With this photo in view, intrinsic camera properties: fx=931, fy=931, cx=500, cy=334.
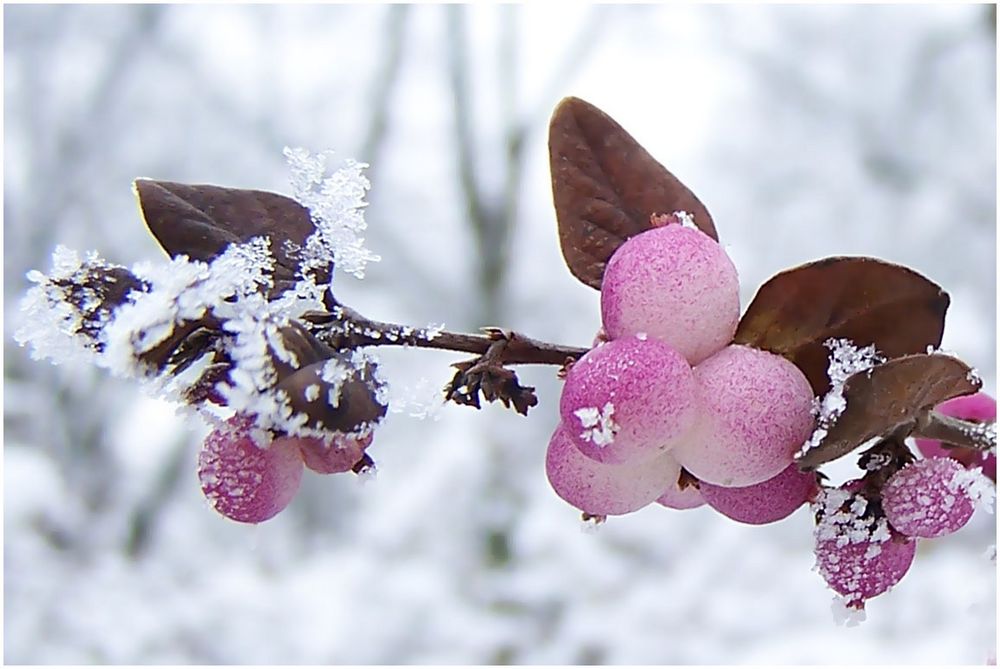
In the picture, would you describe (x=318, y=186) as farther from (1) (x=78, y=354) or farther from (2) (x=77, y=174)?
(2) (x=77, y=174)

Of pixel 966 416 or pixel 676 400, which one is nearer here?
pixel 676 400

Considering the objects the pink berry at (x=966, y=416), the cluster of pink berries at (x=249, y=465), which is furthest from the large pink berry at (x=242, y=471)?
the pink berry at (x=966, y=416)

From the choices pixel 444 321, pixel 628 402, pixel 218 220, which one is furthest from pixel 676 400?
pixel 444 321

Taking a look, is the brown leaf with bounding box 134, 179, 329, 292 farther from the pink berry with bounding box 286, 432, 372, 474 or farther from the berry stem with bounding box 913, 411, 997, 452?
Result: the berry stem with bounding box 913, 411, 997, 452

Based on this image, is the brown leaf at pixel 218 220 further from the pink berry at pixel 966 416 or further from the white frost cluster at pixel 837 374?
the pink berry at pixel 966 416

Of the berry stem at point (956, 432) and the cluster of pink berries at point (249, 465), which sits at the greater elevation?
the berry stem at point (956, 432)

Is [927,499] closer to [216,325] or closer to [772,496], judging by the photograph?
[772,496]

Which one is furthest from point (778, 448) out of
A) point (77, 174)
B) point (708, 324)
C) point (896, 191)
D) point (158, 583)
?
point (896, 191)
